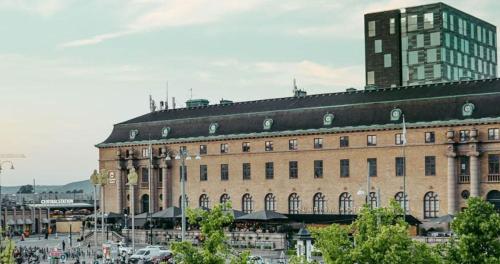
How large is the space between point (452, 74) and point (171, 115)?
43117mm

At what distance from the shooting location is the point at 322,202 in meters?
104

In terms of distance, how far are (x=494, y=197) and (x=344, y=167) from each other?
17.7 metres

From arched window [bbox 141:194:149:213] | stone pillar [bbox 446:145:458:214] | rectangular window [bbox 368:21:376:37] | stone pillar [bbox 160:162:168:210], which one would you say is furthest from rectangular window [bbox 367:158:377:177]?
rectangular window [bbox 368:21:376:37]

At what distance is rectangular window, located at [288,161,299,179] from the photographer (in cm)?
10609

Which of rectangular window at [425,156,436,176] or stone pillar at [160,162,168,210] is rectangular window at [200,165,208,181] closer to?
stone pillar at [160,162,168,210]

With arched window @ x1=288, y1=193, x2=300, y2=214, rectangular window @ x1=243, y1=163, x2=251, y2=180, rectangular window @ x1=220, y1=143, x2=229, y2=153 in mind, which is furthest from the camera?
rectangular window @ x1=220, y1=143, x2=229, y2=153

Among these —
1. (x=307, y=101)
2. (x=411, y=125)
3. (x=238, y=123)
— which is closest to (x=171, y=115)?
(x=238, y=123)

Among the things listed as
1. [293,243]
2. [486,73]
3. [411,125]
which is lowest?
[293,243]

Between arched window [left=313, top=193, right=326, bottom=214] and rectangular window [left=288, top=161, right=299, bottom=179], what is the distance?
359 cm

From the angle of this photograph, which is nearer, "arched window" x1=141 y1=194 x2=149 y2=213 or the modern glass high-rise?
"arched window" x1=141 y1=194 x2=149 y2=213

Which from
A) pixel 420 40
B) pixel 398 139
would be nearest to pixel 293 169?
pixel 398 139

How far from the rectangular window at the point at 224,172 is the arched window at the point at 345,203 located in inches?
667

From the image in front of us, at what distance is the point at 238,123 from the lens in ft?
369

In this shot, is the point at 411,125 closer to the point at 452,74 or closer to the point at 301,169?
the point at 301,169
